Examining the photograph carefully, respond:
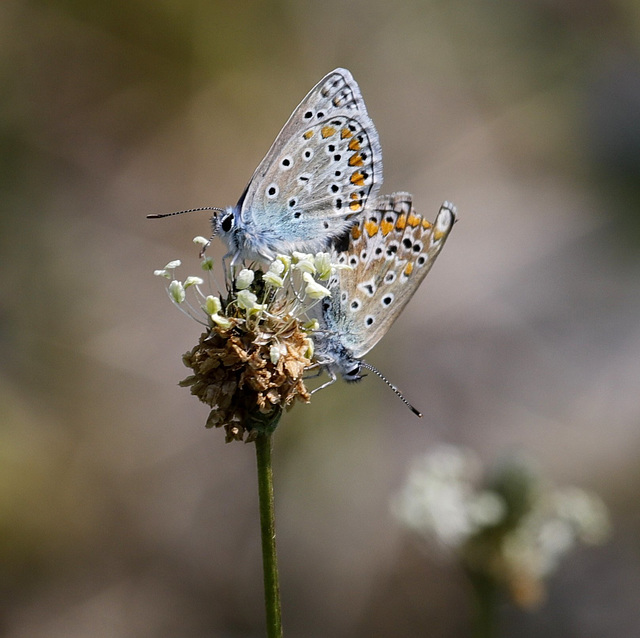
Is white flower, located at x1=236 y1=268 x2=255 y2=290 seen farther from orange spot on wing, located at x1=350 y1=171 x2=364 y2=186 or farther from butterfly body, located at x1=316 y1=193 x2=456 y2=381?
orange spot on wing, located at x1=350 y1=171 x2=364 y2=186

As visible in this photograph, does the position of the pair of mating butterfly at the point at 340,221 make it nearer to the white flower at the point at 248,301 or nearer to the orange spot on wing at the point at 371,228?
the orange spot on wing at the point at 371,228

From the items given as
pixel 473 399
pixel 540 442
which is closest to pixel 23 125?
pixel 473 399

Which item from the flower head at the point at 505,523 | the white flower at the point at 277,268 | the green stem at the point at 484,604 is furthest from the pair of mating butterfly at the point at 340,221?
the green stem at the point at 484,604

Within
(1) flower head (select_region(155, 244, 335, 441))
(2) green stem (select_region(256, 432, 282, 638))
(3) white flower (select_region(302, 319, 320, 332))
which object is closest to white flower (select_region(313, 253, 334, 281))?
(1) flower head (select_region(155, 244, 335, 441))

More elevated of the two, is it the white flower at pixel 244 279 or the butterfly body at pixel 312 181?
the butterfly body at pixel 312 181

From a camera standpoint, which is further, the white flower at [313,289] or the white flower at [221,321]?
the white flower at [313,289]

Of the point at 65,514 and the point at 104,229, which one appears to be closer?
the point at 65,514

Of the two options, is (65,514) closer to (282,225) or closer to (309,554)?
(309,554)
